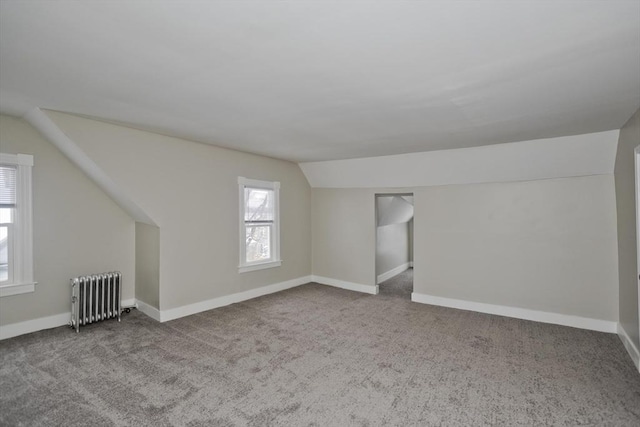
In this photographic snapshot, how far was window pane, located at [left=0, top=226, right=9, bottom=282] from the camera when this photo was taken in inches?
132

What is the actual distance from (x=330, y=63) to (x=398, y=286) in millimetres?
4901

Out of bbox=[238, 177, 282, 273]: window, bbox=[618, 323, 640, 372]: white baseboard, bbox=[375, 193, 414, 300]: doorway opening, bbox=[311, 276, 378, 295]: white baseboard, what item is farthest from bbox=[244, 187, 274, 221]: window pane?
bbox=[618, 323, 640, 372]: white baseboard

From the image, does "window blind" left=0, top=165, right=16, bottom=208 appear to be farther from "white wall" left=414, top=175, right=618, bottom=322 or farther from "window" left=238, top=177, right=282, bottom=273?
"white wall" left=414, top=175, right=618, bottom=322

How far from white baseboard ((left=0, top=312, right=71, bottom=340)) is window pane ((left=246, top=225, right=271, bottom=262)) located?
2.38m

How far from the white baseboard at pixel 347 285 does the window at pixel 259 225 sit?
1.05m

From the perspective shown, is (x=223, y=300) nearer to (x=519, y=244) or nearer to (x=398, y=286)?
(x=398, y=286)

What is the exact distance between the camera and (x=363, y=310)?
14.9 feet

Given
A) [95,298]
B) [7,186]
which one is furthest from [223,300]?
[7,186]

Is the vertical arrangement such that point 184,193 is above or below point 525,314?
above

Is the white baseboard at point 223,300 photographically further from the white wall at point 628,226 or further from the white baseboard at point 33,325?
the white wall at point 628,226

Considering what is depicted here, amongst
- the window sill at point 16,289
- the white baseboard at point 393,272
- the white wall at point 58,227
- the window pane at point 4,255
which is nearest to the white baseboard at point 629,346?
the white baseboard at point 393,272

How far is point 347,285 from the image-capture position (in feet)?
19.0

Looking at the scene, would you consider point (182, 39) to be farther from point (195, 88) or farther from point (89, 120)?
point (89, 120)

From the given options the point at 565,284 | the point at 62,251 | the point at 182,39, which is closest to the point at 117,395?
the point at 62,251
